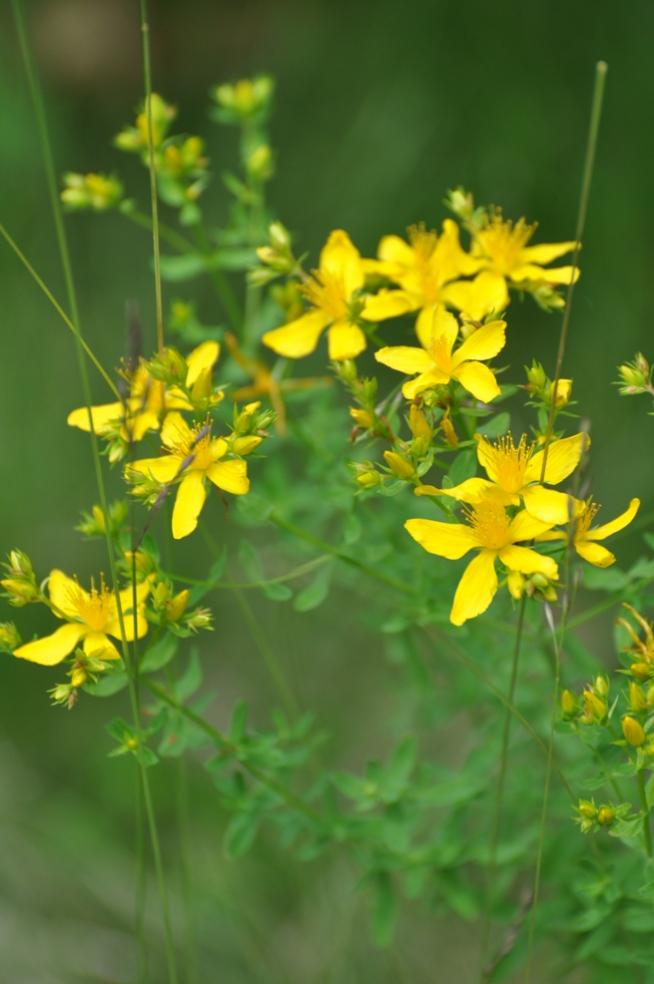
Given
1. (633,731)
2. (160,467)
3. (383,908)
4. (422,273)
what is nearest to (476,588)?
(633,731)

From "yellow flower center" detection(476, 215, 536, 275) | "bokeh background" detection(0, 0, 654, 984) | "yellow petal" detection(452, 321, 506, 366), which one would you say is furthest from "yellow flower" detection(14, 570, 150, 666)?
"bokeh background" detection(0, 0, 654, 984)

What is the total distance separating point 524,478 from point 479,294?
440mm

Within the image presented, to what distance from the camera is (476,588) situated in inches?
63.4

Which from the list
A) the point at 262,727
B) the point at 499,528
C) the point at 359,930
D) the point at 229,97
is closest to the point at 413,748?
the point at 499,528

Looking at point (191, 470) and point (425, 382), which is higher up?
point (425, 382)

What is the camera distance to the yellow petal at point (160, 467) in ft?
5.59

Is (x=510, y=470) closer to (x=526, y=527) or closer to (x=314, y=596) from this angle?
(x=526, y=527)

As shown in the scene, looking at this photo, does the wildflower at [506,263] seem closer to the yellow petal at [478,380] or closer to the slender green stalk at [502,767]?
the yellow petal at [478,380]

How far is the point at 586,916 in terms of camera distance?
1.87 metres

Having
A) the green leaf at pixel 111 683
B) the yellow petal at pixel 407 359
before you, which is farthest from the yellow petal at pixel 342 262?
the green leaf at pixel 111 683

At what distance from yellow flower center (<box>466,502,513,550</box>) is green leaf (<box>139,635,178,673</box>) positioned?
0.47 metres

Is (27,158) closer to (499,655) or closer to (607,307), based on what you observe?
(607,307)

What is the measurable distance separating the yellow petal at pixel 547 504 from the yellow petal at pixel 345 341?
419mm

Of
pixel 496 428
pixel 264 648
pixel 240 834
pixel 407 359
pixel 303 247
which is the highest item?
pixel 407 359
